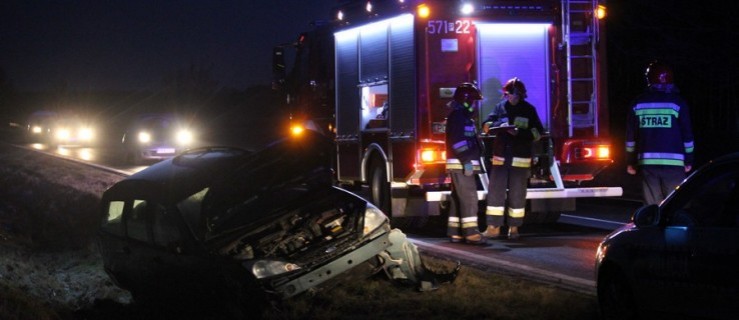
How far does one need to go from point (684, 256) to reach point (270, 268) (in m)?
2.88

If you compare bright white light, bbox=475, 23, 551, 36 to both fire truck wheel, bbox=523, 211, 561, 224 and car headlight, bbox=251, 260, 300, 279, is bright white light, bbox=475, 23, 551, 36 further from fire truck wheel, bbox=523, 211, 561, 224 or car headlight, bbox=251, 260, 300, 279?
car headlight, bbox=251, 260, 300, 279

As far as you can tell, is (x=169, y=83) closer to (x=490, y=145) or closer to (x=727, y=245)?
(x=490, y=145)

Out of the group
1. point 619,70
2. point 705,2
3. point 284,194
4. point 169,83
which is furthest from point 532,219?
point 169,83

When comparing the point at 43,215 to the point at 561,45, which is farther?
the point at 43,215

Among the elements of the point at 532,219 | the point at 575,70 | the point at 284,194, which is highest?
the point at 575,70

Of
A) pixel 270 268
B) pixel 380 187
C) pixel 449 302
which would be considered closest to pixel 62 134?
pixel 380 187

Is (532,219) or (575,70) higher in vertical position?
(575,70)

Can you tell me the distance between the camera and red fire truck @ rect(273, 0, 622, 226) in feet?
33.4

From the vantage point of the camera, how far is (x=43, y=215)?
1288 centimetres

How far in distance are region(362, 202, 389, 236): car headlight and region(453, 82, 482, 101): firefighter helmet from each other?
305cm

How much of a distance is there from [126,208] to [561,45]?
18.6ft

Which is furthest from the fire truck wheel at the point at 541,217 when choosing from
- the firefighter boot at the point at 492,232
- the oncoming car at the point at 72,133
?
the oncoming car at the point at 72,133

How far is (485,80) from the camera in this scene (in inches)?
416

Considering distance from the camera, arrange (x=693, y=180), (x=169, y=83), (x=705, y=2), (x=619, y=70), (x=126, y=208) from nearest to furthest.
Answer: (x=693, y=180) < (x=126, y=208) < (x=705, y=2) < (x=619, y=70) < (x=169, y=83)
